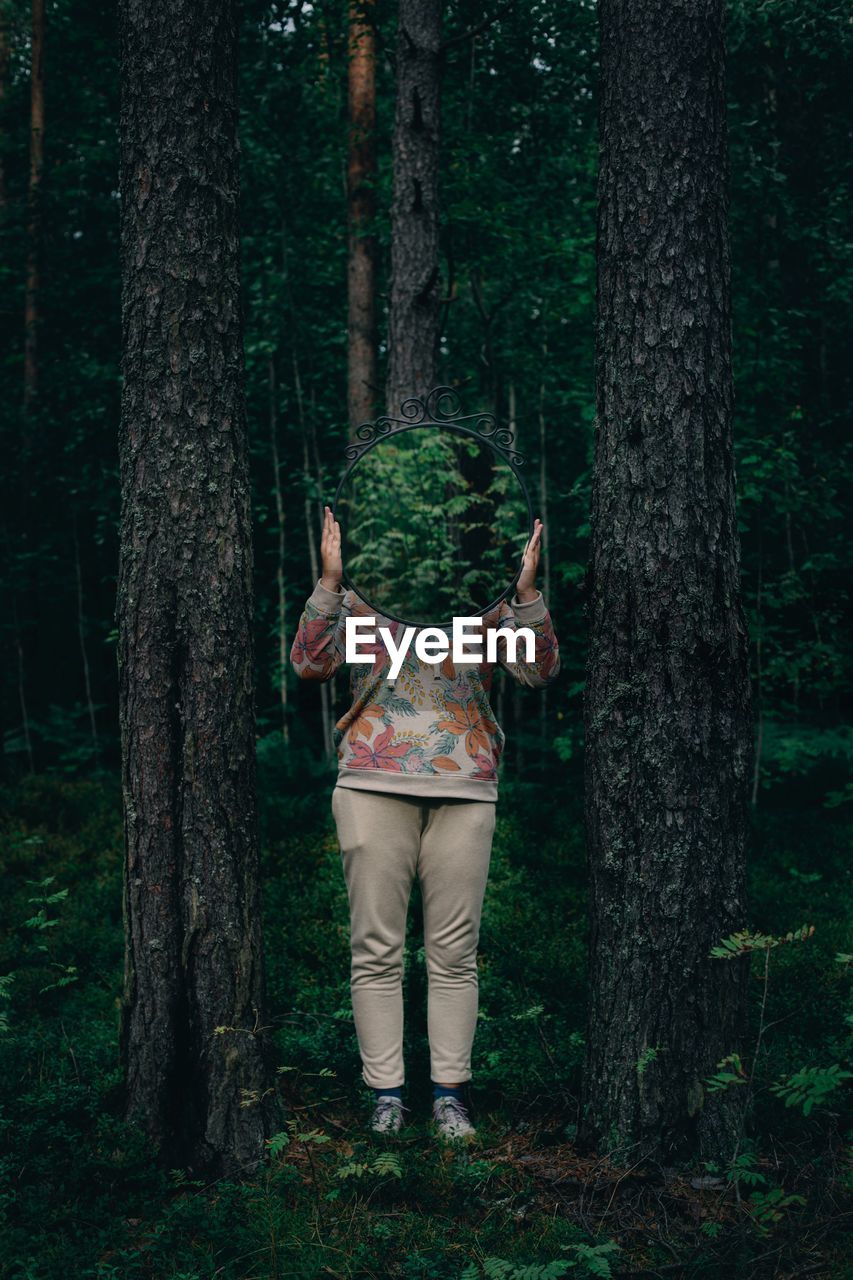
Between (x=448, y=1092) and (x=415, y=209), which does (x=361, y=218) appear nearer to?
(x=415, y=209)

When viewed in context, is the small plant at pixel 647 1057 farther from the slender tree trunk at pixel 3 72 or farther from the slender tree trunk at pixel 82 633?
the slender tree trunk at pixel 3 72

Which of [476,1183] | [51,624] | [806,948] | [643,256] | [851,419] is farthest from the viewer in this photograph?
[51,624]

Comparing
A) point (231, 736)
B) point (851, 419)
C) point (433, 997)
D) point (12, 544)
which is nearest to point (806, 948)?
point (433, 997)

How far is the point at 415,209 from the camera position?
27.7ft

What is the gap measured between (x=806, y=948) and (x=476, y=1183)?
98.9 inches

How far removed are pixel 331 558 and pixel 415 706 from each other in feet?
2.07

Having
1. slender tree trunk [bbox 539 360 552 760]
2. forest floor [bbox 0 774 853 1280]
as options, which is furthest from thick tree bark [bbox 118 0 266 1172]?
slender tree trunk [bbox 539 360 552 760]

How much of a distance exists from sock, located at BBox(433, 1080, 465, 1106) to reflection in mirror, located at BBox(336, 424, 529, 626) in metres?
1.74

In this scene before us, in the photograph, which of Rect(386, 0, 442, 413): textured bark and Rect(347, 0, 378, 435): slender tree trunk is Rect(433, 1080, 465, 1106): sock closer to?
Rect(386, 0, 442, 413): textured bark

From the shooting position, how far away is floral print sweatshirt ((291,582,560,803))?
381 centimetres

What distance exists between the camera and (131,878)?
3840mm

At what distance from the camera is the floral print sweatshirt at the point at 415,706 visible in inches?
150

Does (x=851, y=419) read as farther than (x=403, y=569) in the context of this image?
Yes

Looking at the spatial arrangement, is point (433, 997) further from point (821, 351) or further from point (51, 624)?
point (821, 351)
